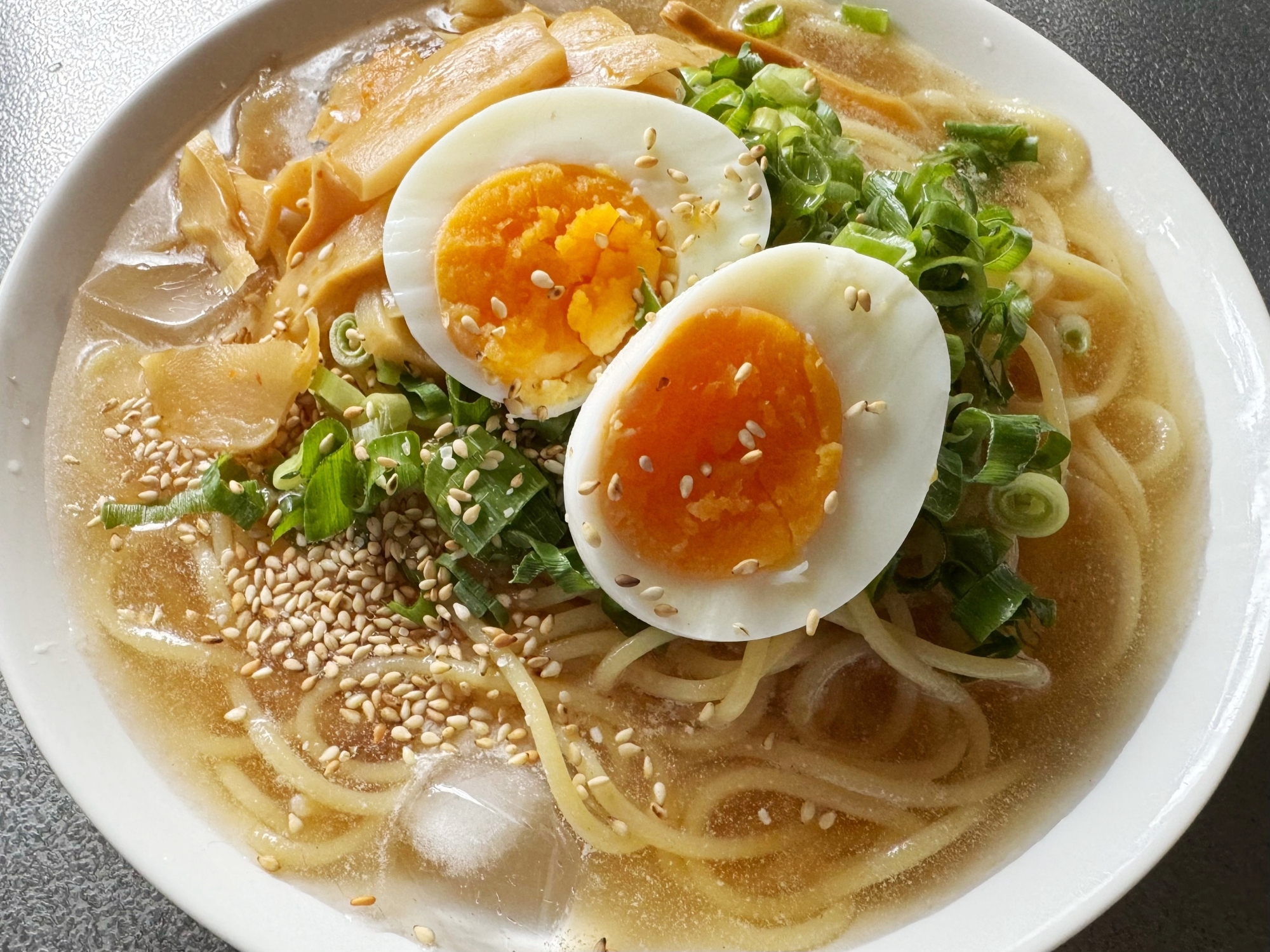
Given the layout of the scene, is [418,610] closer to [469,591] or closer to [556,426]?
[469,591]

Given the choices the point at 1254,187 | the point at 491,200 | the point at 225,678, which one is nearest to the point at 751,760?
the point at 225,678

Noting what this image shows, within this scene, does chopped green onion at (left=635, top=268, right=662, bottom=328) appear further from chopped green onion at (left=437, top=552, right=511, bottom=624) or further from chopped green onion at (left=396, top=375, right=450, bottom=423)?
chopped green onion at (left=437, top=552, right=511, bottom=624)

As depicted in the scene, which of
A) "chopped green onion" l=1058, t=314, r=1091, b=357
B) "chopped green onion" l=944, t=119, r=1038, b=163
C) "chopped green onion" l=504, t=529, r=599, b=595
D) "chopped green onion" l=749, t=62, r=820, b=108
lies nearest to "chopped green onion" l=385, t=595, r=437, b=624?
"chopped green onion" l=504, t=529, r=599, b=595

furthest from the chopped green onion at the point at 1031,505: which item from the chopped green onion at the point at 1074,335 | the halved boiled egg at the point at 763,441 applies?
the chopped green onion at the point at 1074,335

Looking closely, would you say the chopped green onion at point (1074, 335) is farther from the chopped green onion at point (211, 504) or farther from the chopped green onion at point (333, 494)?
the chopped green onion at point (211, 504)

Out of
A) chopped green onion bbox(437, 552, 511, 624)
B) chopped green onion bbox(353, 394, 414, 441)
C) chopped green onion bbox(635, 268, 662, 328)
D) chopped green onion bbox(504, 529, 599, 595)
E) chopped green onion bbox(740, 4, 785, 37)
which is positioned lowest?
chopped green onion bbox(437, 552, 511, 624)

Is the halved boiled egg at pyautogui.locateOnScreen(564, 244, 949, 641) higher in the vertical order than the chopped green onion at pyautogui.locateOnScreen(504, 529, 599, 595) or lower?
higher
